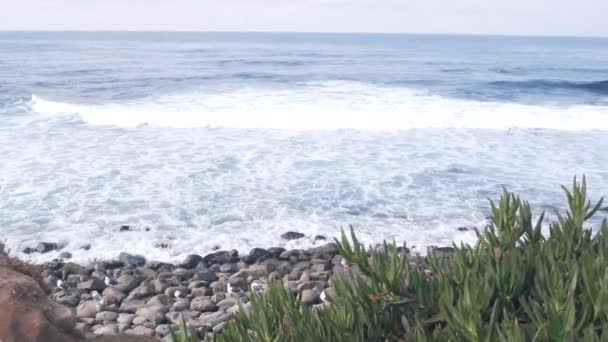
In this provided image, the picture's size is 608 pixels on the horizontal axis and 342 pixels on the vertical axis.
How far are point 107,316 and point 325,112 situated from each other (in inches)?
533

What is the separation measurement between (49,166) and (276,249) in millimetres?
5720

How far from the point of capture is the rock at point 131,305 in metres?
5.65

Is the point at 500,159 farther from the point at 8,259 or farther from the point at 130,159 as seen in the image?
the point at 8,259

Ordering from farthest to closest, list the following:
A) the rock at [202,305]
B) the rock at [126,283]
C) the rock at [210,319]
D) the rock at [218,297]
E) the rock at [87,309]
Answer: the rock at [126,283], the rock at [218,297], the rock at [202,305], the rock at [87,309], the rock at [210,319]

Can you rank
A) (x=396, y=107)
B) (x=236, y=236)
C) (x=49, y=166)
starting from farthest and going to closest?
(x=396, y=107) → (x=49, y=166) → (x=236, y=236)

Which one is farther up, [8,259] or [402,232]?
[8,259]

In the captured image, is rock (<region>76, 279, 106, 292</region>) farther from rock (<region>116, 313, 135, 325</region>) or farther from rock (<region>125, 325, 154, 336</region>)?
rock (<region>125, 325, 154, 336</region>)

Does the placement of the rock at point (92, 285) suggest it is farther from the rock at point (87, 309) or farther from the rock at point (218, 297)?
the rock at point (218, 297)

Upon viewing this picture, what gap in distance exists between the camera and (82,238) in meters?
7.59

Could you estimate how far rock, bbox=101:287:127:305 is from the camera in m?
5.81

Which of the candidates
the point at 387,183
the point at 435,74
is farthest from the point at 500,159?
the point at 435,74

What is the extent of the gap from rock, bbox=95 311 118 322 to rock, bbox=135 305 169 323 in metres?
0.18

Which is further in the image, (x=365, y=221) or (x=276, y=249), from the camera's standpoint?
(x=365, y=221)

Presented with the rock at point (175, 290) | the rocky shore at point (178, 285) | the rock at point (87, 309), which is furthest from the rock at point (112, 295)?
the rock at point (175, 290)
